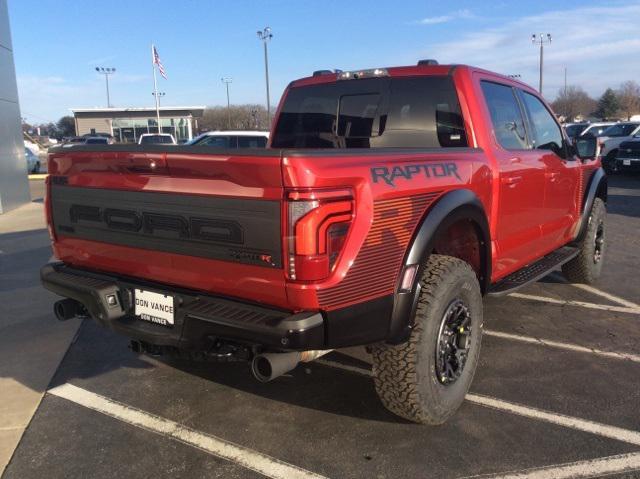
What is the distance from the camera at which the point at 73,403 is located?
3604 millimetres

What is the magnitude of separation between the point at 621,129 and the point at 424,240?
75.7 ft

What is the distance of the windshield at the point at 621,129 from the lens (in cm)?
2216

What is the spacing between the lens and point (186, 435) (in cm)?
317

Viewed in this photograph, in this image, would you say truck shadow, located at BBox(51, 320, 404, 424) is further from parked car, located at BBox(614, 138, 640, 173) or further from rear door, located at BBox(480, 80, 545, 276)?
parked car, located at BBox(614, 138, 640, 173)

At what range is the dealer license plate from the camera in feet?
9.29

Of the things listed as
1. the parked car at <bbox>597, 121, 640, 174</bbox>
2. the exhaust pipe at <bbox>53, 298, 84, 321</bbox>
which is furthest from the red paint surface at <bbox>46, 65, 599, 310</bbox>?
the parked car at <bbox>597, 121, 640, 174</bbox>

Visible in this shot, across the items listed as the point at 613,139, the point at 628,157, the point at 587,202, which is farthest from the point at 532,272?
the point at 613,139

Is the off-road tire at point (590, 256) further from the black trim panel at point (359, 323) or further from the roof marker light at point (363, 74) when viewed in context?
the black trim panel at point (359, 323)

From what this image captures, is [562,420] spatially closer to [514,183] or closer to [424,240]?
[424,240]

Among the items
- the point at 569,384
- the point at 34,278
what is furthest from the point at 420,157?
the point at 34,278

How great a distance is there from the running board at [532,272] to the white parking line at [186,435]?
6.04 feet

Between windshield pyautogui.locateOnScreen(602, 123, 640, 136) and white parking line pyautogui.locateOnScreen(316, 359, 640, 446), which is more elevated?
windshield pyautogui.locateOnScreen(602, 123, 640, 136)

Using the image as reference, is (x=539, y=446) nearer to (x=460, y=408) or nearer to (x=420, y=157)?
(x=460, y=408)

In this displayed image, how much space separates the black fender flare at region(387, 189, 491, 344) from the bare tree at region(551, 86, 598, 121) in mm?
92312
